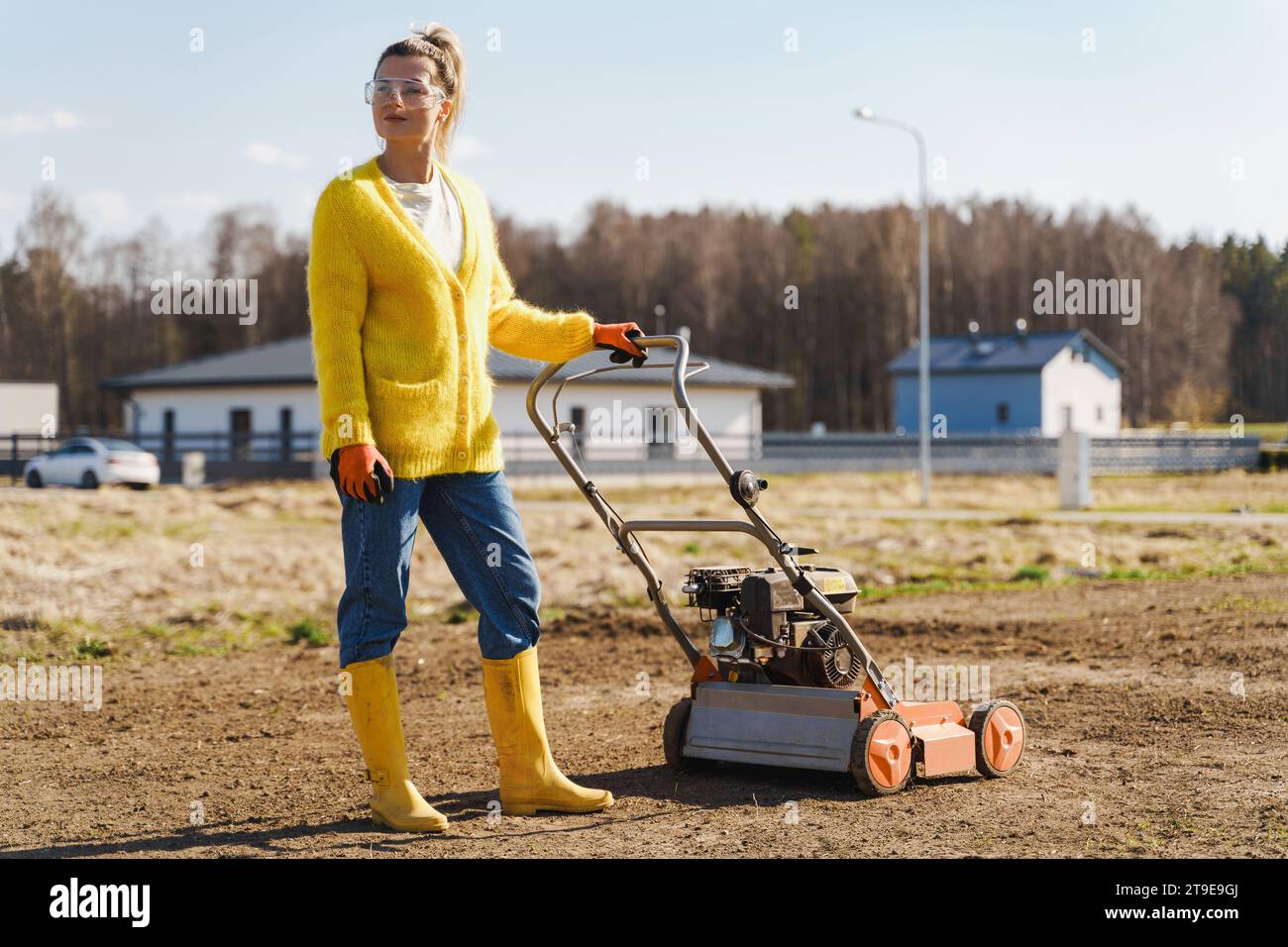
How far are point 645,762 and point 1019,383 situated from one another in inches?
2089

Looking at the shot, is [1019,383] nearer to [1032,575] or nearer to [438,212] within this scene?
[1032,575]

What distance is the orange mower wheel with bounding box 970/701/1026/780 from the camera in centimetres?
513

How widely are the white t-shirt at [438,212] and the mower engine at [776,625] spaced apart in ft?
4.76

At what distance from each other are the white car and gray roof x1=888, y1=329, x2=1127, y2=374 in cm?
3392

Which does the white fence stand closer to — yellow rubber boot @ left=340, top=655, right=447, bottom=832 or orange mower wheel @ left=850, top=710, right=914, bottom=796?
orange mower wheel @ left=850, top=710, right=914, bottom=796

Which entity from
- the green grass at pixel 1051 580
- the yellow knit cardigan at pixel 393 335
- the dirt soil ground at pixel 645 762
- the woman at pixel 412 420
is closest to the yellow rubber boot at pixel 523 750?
the woman at pixel 412 420

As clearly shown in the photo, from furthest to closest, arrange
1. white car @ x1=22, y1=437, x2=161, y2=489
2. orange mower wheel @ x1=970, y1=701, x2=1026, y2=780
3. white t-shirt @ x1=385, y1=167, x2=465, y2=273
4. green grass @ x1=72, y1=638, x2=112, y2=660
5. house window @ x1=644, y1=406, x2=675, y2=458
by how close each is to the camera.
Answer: house window @ x1=644, y1=406, x2=675, y2=458 → white car @ x1=22, y1=437, x2=161, y2=489 → green grass @ x1=72, y1=638, x2=112, y2=660 → orange mower wheel @ x1=970, y1=701, x2=1026, y2=780 → white t-shirt @ x1=385, y1=167, x2=465, y2=273

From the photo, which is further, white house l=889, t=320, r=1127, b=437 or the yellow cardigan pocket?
white house l=889, t=320, r=1127, b=437

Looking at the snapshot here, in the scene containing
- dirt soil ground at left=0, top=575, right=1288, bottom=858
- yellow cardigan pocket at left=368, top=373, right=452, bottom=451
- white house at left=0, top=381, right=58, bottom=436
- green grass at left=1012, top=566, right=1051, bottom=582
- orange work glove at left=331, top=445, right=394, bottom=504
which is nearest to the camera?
orange work glove at left=331, top=445, right=394, bottom=504

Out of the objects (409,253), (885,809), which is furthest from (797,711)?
(409,253)

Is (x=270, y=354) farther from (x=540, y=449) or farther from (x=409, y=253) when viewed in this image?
(x=409, y=253)

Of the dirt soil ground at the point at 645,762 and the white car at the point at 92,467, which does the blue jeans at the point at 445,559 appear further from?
the white car at the point at 92,467

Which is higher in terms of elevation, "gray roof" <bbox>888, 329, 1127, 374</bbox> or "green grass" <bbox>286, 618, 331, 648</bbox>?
"gray roof" <bbox>888, 329, 1127, 374</bbox>

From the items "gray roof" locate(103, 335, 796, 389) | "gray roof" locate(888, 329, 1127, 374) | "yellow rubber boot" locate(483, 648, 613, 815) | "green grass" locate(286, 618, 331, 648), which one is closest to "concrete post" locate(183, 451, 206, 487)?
"gray roof" locate(103, 335, 796, 389)
